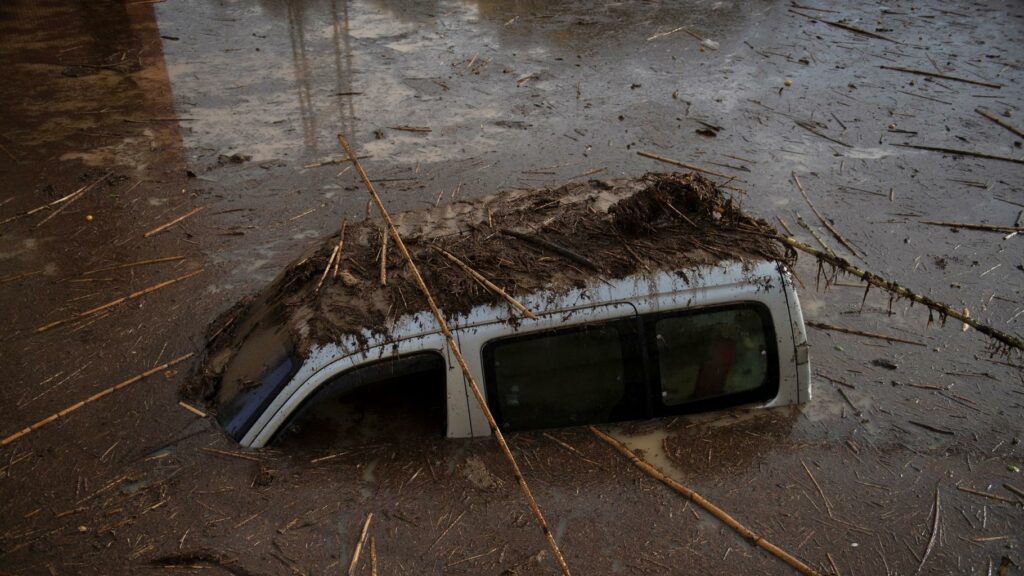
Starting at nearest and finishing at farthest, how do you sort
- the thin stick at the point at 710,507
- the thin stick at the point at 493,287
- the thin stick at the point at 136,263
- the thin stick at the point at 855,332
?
the thin stick at the point at 710,507 < the thin stick at the point at 493,287 < the thin stick at the point at 855,332 < the thin stick at the point at 136,263

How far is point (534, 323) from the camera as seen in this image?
4.59 meters

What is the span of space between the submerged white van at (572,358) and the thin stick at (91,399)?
1.30 m

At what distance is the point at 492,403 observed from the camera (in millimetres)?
4715

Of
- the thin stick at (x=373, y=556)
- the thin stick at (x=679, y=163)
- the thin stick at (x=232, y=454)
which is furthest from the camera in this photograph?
the thin stick at (x=679, y=163)

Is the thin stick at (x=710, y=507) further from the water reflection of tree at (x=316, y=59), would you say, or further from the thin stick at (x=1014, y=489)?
the water reflection of tree at (x=316, y=59)

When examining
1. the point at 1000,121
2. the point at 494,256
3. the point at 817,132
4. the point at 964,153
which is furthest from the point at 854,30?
the point at 494,256

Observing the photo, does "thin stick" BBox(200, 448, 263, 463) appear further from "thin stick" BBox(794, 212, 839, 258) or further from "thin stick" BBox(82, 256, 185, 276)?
"thin stick" BBox(794, 212, 839, 258)

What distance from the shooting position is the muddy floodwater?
4.62 m

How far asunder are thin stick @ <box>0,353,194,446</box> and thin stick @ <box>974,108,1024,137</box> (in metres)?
10.8

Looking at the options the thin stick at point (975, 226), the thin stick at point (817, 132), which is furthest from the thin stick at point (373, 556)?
the thin stick at point (817, 132)

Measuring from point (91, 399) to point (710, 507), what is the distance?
14.4ft

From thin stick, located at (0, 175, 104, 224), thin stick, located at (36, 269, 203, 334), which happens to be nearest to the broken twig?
thin stick, located at (36, 269, 203, 334)

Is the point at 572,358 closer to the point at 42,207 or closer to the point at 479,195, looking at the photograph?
the point at 479,195

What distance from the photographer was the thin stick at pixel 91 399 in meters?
5.32
